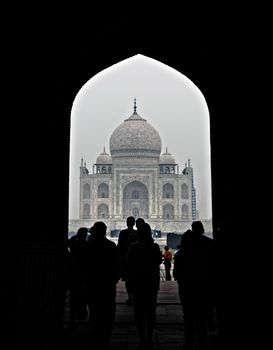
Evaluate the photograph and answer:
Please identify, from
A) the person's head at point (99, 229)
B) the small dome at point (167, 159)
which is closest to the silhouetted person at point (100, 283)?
the person's head at point (99, 229)

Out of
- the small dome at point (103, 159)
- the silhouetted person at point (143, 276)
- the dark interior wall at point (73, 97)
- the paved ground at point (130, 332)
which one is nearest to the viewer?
the silhouetted person at point (143, 276)

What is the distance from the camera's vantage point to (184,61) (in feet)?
23.2

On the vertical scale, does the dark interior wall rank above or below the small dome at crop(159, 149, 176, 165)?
below

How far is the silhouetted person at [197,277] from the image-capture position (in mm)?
3340

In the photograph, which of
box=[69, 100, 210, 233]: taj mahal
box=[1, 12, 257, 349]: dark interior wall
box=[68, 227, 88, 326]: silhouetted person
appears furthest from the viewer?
box=[69, 100, 210, 233]: taj mahal

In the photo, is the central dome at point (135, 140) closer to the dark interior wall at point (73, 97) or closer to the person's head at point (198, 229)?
the dark interior wall at point (73, 97)

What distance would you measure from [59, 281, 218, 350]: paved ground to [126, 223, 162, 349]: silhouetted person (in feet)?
1.04

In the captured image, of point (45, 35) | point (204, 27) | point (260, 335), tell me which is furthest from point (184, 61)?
point (260, 335)

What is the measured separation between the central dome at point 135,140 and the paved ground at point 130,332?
38248mm

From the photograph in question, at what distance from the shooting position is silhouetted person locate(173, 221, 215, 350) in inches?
131

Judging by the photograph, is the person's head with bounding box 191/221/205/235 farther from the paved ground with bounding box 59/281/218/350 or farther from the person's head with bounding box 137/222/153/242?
the paved ground with bounding box 59/281/218/350

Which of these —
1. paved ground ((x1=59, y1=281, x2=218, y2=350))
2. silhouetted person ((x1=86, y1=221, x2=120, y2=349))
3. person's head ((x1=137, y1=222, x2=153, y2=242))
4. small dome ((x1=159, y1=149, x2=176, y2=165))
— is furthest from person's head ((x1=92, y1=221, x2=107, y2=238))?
small dome ((x1=159, y1=149, x2=176, y2=165))

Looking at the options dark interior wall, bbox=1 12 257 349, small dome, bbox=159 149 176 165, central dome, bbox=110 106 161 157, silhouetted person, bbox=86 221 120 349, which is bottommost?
Result: silhouetted person, bbox=86 221 120 349

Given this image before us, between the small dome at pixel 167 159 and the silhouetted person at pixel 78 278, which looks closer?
the silhouetted person at pixel 78 278
